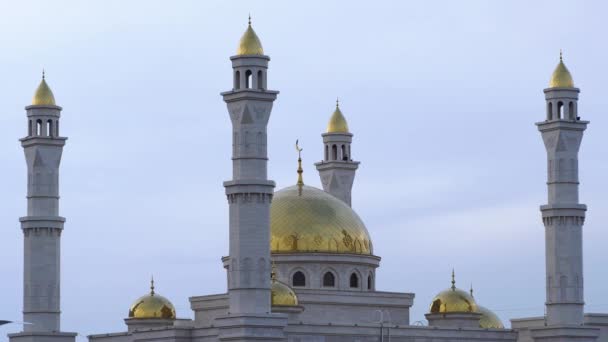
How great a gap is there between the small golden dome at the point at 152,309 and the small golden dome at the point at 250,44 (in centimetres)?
1117

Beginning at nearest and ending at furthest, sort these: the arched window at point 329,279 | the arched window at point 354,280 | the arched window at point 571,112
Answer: the arched window at point 571,112
the arched window at point 329,279
the arched window at point 354,280

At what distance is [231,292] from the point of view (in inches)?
2950

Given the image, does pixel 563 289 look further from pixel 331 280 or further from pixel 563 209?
pixel 331 280

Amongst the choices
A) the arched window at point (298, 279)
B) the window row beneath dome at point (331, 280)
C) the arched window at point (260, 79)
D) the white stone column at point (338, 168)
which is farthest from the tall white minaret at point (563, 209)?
the arched window at point (260, 79)

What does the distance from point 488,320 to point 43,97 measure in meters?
20.7

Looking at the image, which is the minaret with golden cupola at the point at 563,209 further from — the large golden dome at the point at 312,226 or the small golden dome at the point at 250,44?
the small golden dome at the point at 250,44

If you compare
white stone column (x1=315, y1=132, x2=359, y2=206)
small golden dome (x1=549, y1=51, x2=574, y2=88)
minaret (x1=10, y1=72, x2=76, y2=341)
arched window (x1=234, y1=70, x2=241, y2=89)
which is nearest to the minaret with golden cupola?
small golden dome (x1=549, y1=51, x2=574, y2=88)

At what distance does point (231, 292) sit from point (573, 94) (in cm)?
1706

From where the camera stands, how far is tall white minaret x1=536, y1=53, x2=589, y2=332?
8031cm

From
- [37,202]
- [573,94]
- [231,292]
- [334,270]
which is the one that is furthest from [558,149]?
A: [37,202]

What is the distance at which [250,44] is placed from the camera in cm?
7712

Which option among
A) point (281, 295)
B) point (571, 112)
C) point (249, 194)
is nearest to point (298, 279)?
point (281, 295)

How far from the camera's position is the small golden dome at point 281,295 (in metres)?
77.0

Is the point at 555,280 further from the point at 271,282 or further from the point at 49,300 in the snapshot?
the point at 49,300
